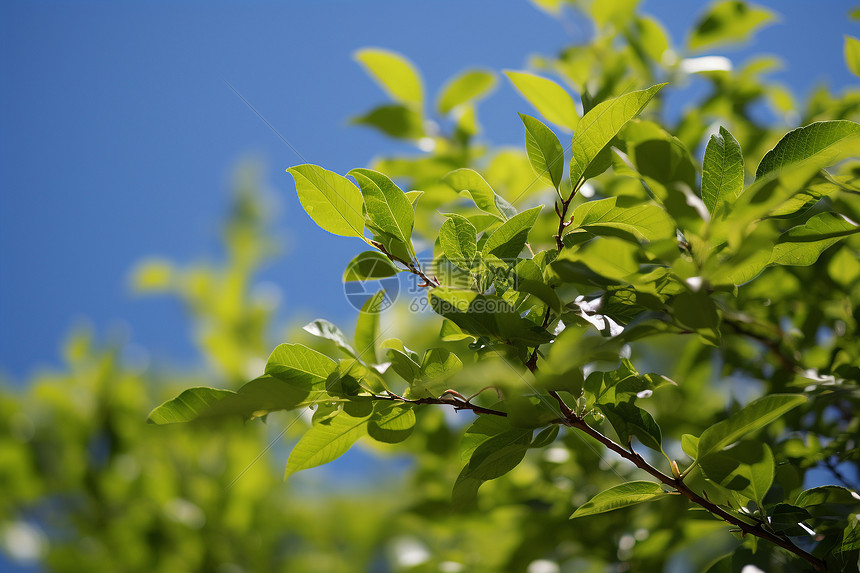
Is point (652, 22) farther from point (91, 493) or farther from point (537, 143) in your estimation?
point (91, 493)

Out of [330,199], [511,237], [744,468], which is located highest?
[330,199]

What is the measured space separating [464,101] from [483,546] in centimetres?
73

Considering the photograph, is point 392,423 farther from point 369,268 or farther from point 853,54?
point 853,54

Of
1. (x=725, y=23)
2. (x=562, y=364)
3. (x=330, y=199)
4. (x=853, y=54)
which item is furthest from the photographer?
(x=725, y=23)

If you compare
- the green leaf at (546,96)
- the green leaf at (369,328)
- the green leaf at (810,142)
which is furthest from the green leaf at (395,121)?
the green leaf at (810,142)

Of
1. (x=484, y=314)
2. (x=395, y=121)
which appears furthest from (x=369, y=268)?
(x=395, y=121)

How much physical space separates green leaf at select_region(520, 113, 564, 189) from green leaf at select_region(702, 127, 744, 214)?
0.35 feet

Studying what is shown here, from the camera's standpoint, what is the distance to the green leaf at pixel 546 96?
55 cm

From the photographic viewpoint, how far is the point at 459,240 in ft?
1.47

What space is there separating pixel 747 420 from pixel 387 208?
1.00ft

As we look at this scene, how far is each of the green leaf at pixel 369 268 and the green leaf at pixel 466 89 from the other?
53 cm

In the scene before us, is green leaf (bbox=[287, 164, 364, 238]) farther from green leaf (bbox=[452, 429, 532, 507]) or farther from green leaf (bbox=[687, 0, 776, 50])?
green leaf (bbox=[687, 0, 776, 50])

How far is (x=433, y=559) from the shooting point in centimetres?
87

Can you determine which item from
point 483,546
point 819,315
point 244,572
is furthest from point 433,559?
point 244,572
